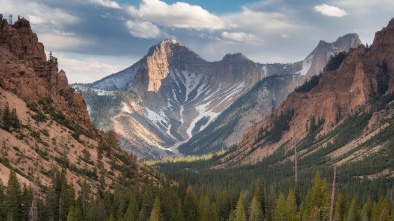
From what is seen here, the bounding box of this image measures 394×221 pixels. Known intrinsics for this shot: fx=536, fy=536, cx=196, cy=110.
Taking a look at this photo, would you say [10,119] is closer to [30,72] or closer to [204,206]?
[30,72]

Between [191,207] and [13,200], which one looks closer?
[13,200]

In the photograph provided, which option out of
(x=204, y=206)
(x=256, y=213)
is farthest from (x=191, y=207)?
(x=256, y=213)

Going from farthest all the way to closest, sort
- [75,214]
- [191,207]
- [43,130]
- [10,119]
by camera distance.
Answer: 1. [43,130]
2. [10,119]
3. [191,207]
4. [75,214]

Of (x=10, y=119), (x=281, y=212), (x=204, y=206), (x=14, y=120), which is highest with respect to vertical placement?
(x=10, y=119)

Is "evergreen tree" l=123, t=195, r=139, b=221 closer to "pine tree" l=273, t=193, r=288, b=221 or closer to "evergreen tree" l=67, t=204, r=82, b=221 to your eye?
"evergreen tree" l=67, t=204, r=82, b=221

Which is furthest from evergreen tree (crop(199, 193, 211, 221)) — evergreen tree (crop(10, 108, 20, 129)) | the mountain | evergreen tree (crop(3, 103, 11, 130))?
evergreen tree (crop(3, 103, 11, 130))

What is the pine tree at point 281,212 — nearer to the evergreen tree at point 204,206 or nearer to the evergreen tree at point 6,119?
the evergreen tree at point 204,206

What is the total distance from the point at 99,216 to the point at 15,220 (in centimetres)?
1663

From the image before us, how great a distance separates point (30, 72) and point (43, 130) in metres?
28.8

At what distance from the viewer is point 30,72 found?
172250mm

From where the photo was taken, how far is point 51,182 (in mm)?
122125

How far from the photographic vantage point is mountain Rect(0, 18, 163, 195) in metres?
130

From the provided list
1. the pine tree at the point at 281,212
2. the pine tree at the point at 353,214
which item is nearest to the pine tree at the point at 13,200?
the pine tree at the point at 281,212

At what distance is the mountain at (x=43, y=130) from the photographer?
425ft
